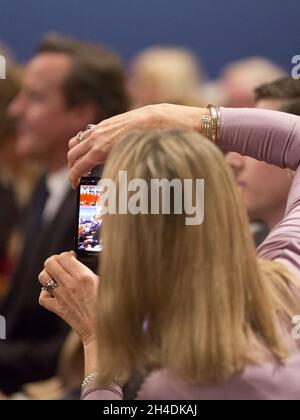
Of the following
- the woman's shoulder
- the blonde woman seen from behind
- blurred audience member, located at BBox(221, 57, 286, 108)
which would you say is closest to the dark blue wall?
blurred audience member, located at BBox(221, 57, 286, 108)

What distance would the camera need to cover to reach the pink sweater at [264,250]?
940mm

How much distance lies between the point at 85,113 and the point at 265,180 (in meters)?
0.60

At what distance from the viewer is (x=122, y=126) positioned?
1063 millimetres

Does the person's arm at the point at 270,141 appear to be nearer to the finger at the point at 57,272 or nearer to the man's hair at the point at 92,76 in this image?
the finger at the point at 57,272

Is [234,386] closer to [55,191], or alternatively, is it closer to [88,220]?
[88,220]

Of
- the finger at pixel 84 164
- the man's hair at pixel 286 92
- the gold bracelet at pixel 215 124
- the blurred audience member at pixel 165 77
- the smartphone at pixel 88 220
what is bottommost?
the smartphone at pixel 88 220

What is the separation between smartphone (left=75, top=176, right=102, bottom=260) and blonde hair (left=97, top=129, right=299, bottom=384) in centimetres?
21

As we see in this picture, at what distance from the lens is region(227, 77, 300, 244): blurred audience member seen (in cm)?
152

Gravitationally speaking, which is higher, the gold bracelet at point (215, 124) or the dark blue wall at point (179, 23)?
the dark blue wall at point (179, 23)

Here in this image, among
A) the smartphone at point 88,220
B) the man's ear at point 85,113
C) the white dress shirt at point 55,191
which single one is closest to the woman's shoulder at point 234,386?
the smartphone at point 88,220

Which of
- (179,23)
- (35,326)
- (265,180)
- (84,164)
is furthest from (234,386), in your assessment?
(35,326)

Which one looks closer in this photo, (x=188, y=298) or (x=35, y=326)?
(x=188, y=298)

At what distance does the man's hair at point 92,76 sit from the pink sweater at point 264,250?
67 centimetres
